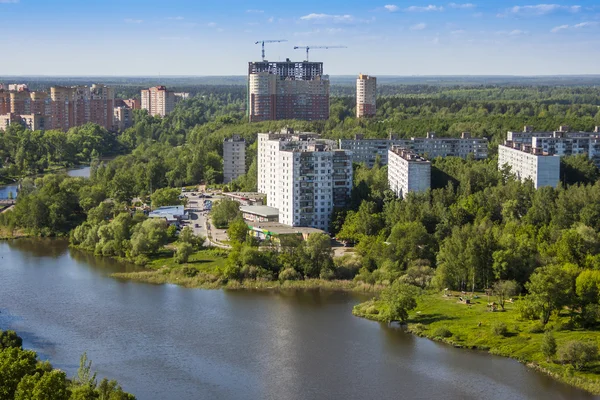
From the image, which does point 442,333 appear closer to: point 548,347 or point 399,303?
point 399,303

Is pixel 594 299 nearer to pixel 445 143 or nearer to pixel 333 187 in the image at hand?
pixel 333 187

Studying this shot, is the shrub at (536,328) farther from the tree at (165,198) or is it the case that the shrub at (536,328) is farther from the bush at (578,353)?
the tree at (165,198)

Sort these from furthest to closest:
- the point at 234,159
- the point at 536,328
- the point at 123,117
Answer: the point at 123,117 → the point at 234,159 → the point at 536,328

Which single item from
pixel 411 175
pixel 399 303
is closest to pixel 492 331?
pixel 399 303

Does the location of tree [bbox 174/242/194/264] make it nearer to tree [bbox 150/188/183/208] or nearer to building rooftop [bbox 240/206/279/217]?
building rooftop [bbox 240/206/279/217]

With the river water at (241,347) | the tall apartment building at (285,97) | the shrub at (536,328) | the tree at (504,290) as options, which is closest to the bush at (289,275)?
the river water at (241,347)

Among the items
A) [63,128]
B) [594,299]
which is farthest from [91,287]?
[63,128]
